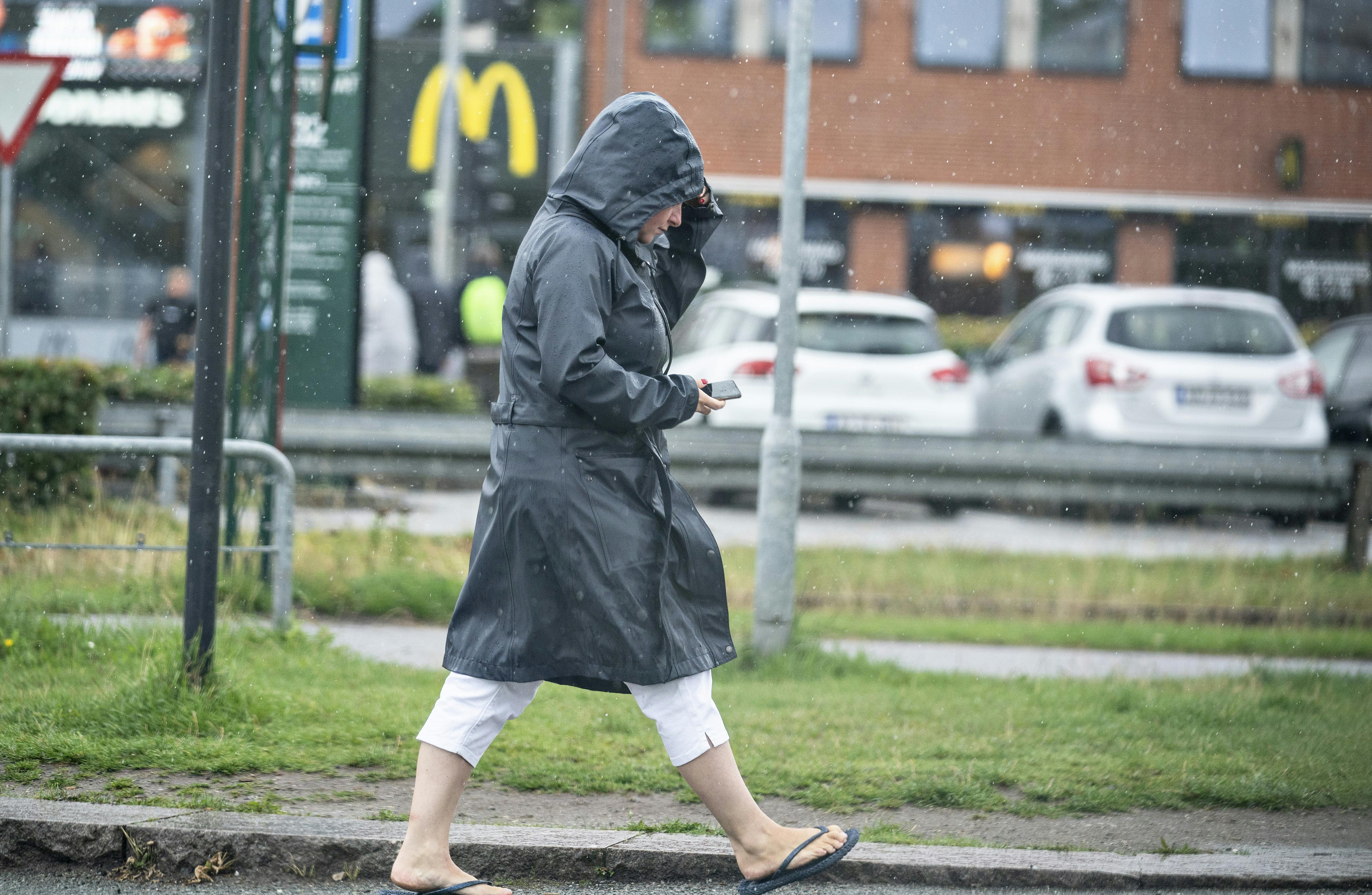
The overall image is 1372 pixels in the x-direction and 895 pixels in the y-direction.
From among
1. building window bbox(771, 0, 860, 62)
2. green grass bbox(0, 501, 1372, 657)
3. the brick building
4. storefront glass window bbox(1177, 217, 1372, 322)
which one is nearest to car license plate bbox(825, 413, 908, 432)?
green grass bbox(0, 501, 1372, 657)

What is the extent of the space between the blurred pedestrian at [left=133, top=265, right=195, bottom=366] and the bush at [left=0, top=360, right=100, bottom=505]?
5579 millimetres

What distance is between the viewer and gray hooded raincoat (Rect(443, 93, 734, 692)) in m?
3.30

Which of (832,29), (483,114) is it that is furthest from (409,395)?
(832,29)

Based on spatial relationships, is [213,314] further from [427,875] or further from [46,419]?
[46,419]

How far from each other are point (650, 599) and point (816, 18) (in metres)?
20.7

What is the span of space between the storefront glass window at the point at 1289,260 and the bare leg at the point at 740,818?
2075 cm

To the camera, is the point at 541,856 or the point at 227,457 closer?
the point at 541,856

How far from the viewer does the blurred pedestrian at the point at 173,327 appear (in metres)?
14.8

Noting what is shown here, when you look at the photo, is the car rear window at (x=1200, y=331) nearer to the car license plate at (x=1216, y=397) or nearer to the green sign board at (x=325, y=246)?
the car license plate at (x=1216, y=397)

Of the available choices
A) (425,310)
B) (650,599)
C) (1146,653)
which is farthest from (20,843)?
(425,310)

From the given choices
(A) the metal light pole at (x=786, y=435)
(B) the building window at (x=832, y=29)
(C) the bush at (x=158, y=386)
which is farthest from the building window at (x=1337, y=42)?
(A) the metal light pole at (x=786, y=435)

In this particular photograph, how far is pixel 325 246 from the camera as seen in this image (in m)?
11.1

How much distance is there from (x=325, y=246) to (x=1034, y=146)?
51.6ft

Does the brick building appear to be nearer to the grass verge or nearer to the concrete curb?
the grass verge
